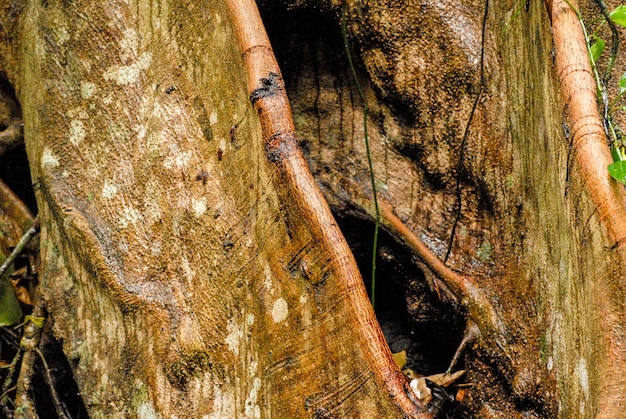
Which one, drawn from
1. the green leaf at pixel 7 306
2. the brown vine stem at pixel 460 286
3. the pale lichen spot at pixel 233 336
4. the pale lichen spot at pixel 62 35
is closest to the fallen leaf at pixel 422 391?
the brown vine stem at pixel 460 286

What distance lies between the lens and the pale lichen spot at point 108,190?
1.88 metres

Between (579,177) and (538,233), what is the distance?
200 mm

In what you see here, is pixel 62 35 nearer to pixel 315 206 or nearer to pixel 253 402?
pixel 315 206

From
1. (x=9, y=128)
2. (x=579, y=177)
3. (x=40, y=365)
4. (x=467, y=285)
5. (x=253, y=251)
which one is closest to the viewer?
(x=579, y=177)

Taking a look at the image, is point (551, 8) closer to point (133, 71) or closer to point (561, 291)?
point (561, 291)

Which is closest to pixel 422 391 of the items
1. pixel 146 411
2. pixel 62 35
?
pixel 146 411

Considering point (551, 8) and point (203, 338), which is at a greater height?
point (551, 8)

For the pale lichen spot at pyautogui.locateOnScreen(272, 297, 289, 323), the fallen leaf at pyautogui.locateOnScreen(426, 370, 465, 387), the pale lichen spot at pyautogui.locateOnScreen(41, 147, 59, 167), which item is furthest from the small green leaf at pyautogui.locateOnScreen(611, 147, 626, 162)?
the pale lichen spot at pyautogui.locateOnScreen(41, 147, 59, 167)

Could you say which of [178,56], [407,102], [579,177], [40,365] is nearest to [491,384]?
[579,177]

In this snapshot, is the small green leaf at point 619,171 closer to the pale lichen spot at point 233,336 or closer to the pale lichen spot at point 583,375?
the pale lichen spot at point 583,375

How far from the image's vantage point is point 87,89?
78.5 inches

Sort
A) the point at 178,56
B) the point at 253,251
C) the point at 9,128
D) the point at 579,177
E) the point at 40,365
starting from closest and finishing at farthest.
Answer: the point at 579,177
the point at 253,251
the point at 178,56
the point at 40,365
the point at 9,128

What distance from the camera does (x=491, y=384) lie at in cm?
166

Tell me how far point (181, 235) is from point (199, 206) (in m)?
0.09
